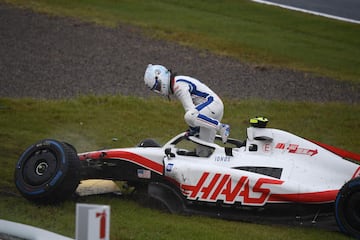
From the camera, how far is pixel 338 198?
408 inches

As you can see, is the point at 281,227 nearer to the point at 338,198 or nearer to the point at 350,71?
the point at 338,198

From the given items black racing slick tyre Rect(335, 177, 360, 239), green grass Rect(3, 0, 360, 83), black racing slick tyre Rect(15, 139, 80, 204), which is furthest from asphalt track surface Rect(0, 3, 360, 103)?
black racing slick tyre Rect(335, 177, 360, 239)

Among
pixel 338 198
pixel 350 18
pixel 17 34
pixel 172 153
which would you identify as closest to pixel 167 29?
pixel 17 34

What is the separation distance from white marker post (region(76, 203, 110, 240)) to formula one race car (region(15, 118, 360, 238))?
13.4ft

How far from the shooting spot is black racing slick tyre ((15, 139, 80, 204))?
36.4 feet

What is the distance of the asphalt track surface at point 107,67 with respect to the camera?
774 inches

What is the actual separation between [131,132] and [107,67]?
5.15 metres

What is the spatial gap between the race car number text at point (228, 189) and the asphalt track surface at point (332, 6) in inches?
617

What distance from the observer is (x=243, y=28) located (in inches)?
979

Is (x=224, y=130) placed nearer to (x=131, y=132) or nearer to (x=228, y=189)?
(x=228, y=189)

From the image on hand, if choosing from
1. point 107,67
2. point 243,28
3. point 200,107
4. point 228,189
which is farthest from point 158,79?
point 243,28

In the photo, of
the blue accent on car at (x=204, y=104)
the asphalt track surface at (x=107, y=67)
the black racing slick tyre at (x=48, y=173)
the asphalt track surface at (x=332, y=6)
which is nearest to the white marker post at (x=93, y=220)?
the black racing slick tyre at (x=48, y=173)

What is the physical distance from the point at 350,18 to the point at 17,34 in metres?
9.95

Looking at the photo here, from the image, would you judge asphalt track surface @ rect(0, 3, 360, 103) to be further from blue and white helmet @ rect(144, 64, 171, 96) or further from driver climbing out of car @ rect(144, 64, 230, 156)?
driver climbing out of car @ rect(144, 64, 230, 156)
